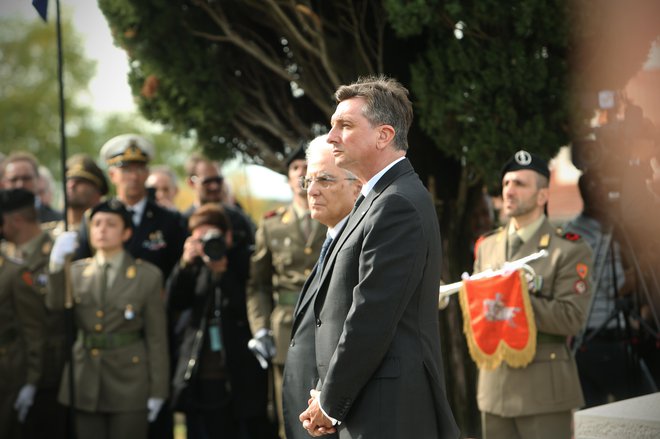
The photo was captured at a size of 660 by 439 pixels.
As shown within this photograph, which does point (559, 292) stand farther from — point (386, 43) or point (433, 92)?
point (386, 43)

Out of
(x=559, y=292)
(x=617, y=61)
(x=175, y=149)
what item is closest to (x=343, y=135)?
(x=559, y=292)

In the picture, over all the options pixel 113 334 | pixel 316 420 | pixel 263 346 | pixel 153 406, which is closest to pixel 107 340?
pixel 113 334

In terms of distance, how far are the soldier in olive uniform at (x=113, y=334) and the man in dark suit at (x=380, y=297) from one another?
2.83 metres

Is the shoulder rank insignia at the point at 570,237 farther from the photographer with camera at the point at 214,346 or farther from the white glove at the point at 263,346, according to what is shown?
the photographer with camera at the point at 214,346

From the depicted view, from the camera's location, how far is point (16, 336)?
6477mm

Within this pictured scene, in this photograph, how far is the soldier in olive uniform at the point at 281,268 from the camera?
5.82 m

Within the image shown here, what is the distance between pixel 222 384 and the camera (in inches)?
238

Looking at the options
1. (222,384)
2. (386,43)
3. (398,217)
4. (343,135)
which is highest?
(386,43)

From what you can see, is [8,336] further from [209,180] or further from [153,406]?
[209,180]

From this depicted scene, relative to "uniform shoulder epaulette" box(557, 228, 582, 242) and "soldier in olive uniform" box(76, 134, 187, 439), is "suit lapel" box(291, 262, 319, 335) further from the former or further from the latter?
"soldier in olive uniform" box(76, 134, 187, 439)

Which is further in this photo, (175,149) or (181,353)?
(175,149)

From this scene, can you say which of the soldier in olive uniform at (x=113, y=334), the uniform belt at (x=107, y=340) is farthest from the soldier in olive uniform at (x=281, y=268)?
the uniform belt at (x=107, y=340)

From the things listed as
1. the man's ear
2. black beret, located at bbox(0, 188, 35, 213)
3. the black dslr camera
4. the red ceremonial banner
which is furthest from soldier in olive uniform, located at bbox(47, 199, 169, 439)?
the man's ear

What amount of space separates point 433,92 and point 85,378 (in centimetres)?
278
